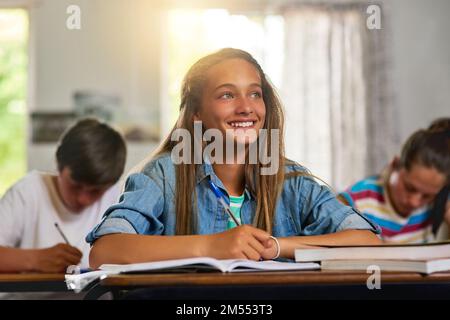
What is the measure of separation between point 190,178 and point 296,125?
3464 mm

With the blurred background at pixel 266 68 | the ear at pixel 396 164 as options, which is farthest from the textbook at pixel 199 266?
the blurred background at pixel 266 68

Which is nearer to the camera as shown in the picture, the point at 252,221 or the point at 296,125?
the point at 252,221

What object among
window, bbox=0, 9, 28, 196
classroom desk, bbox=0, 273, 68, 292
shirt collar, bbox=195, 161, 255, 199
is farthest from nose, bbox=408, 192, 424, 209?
window, bbox=0, 9, 28, 196

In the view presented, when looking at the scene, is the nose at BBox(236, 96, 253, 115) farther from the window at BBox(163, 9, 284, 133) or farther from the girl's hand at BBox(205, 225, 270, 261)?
the window at BBox(163, 9, 284, 133)

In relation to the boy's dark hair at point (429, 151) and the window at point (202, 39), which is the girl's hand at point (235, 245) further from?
the window at point (202, 39)

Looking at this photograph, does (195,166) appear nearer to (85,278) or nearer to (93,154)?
(85,278)

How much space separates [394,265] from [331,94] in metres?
3.97

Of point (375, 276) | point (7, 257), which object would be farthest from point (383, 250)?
point (7, 257)

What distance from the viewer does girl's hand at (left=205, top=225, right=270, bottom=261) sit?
1.00 meters

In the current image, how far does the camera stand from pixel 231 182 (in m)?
1.35

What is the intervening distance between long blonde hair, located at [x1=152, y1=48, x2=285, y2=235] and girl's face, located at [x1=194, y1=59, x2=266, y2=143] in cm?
2

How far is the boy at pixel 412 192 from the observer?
2.39 meters
